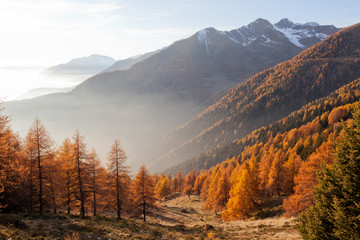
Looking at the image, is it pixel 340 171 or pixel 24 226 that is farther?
pixel 24 226

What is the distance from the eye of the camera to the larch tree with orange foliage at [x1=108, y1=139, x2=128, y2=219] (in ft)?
107

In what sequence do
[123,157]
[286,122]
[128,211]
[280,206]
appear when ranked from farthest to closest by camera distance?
[286,122] → [128,211] → [280,206] → [123,157]

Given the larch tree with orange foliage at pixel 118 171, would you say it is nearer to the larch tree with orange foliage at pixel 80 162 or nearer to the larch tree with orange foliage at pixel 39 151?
the larch tree with orange foliage at pixel 80 162

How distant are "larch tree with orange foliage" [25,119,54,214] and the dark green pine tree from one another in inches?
1158

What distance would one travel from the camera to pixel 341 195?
12.0 meters

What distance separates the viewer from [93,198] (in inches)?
1324

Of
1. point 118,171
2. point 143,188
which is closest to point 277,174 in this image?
point 143,188

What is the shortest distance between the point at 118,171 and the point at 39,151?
11431mm

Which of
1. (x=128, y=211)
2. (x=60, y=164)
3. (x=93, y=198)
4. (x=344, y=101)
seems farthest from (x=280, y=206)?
(x=344, y=101)

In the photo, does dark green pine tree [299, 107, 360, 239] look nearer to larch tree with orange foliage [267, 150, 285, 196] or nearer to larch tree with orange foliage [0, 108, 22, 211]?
larch tree with orange foliage [0, 108, 22, 211]

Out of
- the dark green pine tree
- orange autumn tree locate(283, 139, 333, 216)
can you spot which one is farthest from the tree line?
orange autumn tree locate(283, 139, 333, 216)

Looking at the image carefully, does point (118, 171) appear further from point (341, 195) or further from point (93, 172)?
point (341, 195)

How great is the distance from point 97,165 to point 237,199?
2728cm

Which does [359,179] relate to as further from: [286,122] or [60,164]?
[286,122]
